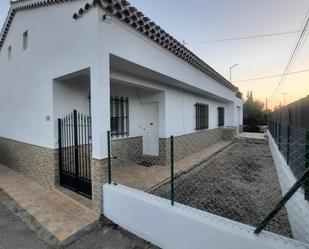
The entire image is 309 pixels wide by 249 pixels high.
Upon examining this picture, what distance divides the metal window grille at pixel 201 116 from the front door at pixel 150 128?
136 inches

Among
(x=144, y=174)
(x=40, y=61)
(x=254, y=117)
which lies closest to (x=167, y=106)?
(x=144, y=174)

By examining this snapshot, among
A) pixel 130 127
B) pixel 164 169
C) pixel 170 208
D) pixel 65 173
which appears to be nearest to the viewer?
pixel 170 208

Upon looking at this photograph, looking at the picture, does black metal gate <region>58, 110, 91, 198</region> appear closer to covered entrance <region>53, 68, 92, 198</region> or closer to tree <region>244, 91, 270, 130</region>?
covered entrance <region>53, 68, 92, 198</region>

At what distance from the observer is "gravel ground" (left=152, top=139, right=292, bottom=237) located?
4.05 m

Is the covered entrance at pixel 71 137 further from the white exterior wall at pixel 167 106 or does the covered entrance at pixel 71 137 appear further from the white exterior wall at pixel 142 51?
the white exterior wall at pixel 167 106

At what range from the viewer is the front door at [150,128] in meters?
8.20

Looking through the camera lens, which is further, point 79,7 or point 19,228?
point 79,7

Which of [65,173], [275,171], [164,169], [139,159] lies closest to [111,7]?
[65,173]

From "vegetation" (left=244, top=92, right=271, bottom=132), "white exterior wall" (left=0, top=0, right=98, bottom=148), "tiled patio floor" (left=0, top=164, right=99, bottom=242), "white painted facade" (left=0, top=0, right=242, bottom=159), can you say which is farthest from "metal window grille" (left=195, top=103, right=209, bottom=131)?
"vegetation" (left=244, top=92, right=271, bottom=132)

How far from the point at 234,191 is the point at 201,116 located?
22.2 feet

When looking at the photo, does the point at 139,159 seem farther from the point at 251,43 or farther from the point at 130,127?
the point at 251,43

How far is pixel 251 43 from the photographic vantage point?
37.7ft

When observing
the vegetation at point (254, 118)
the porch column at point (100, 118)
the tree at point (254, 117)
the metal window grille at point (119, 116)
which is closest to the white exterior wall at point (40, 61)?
the porch column at point (100, 118)

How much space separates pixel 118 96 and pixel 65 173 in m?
3.30
